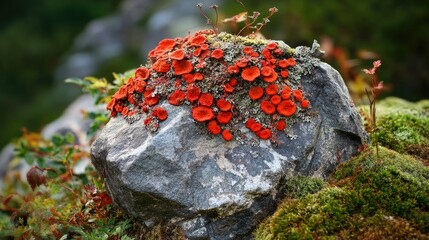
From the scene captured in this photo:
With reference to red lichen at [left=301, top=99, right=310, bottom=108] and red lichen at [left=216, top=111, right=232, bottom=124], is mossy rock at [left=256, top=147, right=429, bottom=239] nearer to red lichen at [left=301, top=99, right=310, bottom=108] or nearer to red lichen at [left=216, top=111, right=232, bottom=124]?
red lichen at [left=301, top=99, right=310, bottom=108]

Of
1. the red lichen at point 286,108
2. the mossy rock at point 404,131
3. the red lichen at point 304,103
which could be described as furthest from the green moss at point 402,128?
the red lichen at point 286,108

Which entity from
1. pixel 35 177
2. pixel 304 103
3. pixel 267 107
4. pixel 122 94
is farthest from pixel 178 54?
pixel 35 177

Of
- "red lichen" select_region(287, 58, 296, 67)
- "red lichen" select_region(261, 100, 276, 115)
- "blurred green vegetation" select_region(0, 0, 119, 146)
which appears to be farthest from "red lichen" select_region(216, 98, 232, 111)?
→ "blurred green vegetation" select_region(0, 0, 119, 146)

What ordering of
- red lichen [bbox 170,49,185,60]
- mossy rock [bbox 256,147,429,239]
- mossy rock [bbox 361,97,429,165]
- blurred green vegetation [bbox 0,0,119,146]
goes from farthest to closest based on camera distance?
1. blurred green vegetation [bbox 0,0,119,146]
2. mossy rock [bbox 361,97,429,165]
3. red lichen [bbox 170,49,185,60]
4. mossy rock [bbox 256,147,429,239]

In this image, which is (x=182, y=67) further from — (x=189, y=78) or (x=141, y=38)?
(x=141, y=38)

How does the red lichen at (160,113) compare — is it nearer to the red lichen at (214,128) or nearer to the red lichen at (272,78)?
the red lichen at (214,128)

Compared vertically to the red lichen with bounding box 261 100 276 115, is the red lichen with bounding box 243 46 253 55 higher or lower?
higher
